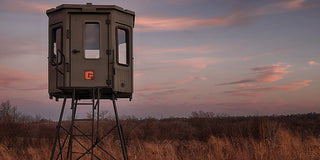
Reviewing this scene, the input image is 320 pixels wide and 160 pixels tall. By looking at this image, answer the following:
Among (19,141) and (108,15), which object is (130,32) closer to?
(108,15)

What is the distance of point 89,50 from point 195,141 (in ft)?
52.2

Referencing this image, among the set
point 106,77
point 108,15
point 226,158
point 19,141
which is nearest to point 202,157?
point 226,158

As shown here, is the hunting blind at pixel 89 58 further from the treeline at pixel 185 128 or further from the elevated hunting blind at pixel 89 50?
the treeline at pixel 185 128

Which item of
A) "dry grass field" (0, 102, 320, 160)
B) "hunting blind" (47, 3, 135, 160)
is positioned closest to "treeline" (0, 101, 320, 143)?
"dry grass field" (0, 102, 320, 160)

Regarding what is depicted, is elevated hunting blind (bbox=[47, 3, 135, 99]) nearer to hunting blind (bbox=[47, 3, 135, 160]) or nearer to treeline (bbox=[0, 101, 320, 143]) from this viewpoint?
hunting blind (bbox=[47, 3, 135, 160])

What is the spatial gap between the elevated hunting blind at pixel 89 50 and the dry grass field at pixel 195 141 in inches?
131

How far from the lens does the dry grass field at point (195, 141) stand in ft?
40.7

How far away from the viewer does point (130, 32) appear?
11.5 meters

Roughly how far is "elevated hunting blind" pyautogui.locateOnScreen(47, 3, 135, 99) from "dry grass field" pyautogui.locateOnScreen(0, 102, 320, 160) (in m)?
→ 3.32

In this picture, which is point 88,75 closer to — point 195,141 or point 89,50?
point 89,50

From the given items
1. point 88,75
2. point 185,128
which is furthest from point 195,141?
point 88,75

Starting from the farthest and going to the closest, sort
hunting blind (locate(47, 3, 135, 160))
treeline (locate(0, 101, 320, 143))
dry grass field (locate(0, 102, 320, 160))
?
treeline (locate(0, 101, 320, 143)) → dry grass field (locate(0, 102, 320, 160)) → hunting blind (locate(47, 3, 135, 160))

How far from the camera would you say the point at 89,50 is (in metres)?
10.8

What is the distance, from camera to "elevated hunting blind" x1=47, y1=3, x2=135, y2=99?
1054 cm
